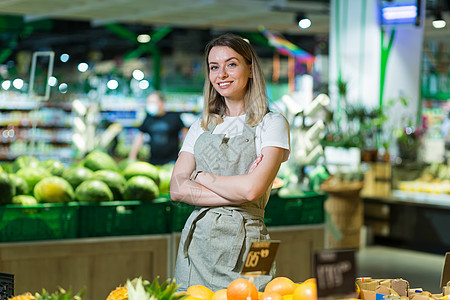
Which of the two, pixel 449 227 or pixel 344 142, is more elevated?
pixel 344 142

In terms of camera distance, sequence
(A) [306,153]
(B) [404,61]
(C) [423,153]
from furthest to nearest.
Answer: (B) [404,61] < (C) [423,153] < (A) [306,153]

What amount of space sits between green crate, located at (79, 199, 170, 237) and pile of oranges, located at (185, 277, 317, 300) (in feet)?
5.95

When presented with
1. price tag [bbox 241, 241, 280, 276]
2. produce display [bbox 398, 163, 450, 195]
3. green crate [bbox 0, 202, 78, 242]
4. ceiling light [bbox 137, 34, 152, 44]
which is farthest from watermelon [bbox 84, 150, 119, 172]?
ceiling light [bbox 137, 34, 152, 44]

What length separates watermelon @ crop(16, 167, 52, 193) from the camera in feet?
11.8

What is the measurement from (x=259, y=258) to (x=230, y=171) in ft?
2.16

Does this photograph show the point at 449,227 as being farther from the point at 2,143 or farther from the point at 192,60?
the point at 192,60

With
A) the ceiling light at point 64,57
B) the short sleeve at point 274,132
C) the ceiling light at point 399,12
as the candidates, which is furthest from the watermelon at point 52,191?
the ceiling light at point 399,12

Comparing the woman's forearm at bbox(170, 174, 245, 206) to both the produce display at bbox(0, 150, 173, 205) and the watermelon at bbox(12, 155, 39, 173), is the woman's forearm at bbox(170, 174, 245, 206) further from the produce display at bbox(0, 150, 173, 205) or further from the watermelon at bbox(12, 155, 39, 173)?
the watermelon at bbox(12, 155, 39, 173)

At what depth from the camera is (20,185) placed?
3488mm

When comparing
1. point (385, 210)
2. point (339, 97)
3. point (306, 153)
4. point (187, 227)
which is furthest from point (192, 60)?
point (187, 227)

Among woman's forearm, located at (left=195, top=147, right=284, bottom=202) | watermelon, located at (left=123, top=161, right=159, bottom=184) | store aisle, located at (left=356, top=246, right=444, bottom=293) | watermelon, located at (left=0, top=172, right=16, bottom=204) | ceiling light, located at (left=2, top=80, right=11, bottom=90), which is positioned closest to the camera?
woman's forearm, located at (left=195, top=147, right=284, bottom=202)

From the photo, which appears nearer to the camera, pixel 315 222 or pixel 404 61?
pixel 315 222

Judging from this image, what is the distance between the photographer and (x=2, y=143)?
42.4 ft

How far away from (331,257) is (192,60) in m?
15.7
